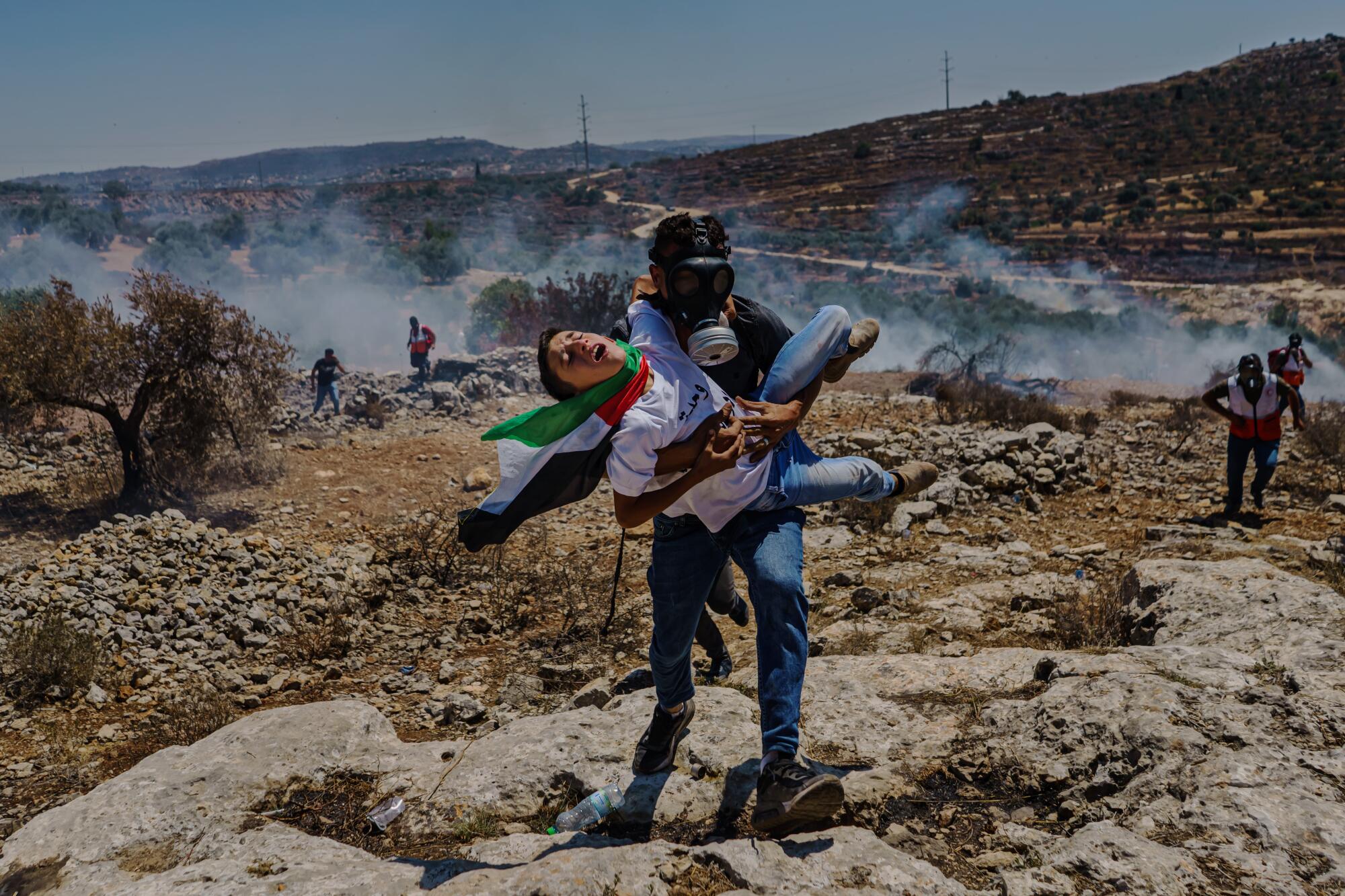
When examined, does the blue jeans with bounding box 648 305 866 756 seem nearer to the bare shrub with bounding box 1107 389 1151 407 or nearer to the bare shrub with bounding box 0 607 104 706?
the bare shrub with bounding box 0 607 104 706

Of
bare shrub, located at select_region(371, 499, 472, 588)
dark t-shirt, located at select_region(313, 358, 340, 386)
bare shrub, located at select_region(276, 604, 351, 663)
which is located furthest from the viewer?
dark t-shirt, located at select_region(313, 358, 340, 386)

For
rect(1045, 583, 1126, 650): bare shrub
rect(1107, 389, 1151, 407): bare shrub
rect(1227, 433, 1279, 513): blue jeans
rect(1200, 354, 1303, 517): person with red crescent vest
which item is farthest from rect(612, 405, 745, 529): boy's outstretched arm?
rect(1107, 389, 1151, 407): bare shrub

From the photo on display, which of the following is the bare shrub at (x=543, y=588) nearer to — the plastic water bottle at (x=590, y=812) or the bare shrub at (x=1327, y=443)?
the plastic water bottle at (x=590, y=812)

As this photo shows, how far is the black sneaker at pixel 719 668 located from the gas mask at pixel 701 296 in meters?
1.86

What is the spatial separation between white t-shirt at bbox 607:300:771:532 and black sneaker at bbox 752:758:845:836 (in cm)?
75

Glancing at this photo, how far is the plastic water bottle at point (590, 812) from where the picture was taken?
2.80 meters

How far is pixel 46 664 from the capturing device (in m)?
4.77

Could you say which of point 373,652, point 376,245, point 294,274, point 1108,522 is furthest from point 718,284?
point 376,245

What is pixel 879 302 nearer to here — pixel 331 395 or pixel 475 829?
pixel 331 395

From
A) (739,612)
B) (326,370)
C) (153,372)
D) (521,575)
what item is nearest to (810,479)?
(739,612)

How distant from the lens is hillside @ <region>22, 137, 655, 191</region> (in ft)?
369

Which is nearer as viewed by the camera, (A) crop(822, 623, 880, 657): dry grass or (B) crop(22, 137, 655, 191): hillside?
(A) crop(822, 623, 880, 657): dry grass

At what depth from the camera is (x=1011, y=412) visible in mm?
11375

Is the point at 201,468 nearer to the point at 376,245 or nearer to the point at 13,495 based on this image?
the point at 13,495
